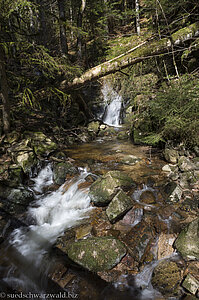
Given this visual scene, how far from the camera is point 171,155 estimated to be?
5.22m

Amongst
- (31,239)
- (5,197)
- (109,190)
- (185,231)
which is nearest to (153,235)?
(185,231)

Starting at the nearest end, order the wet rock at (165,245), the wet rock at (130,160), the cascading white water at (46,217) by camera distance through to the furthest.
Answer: the wet rock at (165,245) → the cascading white water at (46,217) → the wet rock at (130,160)

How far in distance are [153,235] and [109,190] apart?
1.39m

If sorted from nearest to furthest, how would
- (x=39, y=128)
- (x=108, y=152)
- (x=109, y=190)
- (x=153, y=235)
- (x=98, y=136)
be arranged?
(x=153, y=235), (x=109, y=190), (x=108, y=152), (x=39, y=128), (x=98, y=136)

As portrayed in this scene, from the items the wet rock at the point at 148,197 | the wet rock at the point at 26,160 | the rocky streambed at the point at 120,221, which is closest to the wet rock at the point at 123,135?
the rocky streambed at the point at 120,221

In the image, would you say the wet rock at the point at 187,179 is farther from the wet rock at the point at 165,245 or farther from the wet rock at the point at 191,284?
the wet rock at the point at 191,284

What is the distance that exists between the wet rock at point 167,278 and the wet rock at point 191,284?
5.0 inches

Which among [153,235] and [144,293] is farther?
[153,235]

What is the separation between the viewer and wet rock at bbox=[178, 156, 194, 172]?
4327 millimetres

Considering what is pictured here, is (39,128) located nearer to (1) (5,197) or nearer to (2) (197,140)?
(1) (5,197)

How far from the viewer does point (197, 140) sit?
4605mm

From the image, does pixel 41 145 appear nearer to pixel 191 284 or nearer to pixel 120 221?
pixel 120 221

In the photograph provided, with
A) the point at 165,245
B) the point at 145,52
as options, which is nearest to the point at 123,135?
the point at 145,52

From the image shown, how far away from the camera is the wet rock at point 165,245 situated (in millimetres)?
2840
